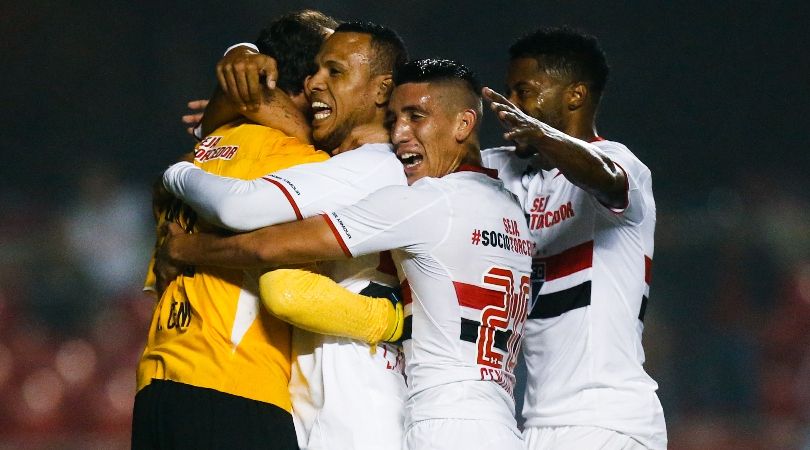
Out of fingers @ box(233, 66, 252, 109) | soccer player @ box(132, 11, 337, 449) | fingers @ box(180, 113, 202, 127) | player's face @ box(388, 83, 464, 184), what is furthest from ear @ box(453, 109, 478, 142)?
fingers @ box(180, 113, 202, 127)

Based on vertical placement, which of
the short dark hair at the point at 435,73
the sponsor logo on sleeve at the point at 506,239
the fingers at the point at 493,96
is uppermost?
the short dark hair at the point at 435,73

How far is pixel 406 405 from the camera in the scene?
3.05 m

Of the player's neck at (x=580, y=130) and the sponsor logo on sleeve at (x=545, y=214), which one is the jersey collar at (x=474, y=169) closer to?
the sponsor logo on sleeve at (x=545, y=214)

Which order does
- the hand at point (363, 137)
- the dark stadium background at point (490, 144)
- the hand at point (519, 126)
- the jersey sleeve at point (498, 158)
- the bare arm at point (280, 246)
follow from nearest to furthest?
the hand at point (519, 126) < the bare arm at point (280, 246) < the hand at point (363, 137) < the jersey sleeve at point (498, 158) < the dark stadium background at point (490, 144)

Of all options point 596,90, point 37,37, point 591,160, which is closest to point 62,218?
point 37,37

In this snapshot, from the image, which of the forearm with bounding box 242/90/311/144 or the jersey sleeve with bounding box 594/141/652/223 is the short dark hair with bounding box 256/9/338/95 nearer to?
the forearm with bounding box 242/90/311/144

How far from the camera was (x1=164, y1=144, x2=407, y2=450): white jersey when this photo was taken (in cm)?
302

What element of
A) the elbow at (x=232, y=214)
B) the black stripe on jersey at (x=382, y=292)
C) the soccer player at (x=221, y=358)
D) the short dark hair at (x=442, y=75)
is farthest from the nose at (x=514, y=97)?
the elbow at (x=232, y=214)

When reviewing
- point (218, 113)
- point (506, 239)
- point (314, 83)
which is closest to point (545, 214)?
point (506, 239)

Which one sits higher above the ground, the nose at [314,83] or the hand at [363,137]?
the nose at [314,83]

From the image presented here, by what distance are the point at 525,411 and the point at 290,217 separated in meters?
1.07

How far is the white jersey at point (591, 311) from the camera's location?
330 centimetres

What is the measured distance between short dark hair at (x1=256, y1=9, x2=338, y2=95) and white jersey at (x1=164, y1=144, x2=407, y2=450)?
0.61m

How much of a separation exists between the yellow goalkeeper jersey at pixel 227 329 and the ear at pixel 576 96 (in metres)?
0.96
